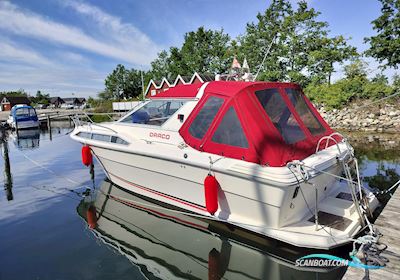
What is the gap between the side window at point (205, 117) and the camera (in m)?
4.97

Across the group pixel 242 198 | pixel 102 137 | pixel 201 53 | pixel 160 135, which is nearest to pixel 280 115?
pixel 242 198

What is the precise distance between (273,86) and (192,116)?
158 cm

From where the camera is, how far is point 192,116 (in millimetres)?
5242

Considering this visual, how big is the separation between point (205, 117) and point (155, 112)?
1.70m

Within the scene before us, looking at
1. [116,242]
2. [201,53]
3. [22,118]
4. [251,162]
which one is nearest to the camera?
[251,162]

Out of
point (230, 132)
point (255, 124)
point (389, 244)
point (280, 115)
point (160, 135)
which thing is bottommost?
point (389, 244)

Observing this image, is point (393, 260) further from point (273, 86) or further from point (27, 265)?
point (27, 265)

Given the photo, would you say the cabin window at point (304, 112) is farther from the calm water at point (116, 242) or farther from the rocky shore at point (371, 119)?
the rocky shore at point (371, 119)

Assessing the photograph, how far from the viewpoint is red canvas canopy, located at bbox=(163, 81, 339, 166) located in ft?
14.2

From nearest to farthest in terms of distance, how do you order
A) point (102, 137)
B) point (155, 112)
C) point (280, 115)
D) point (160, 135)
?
point (280, 115), point (160, 135), point (155, 112), point (102, 137)

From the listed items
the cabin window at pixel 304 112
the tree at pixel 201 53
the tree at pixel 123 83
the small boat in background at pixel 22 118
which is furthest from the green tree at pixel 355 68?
the tree at pixel 123 83

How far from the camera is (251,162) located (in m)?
4.26

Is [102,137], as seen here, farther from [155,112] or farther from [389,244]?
[389,244]

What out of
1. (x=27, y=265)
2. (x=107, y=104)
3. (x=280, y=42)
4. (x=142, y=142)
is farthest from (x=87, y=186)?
(x=107, y=104)
